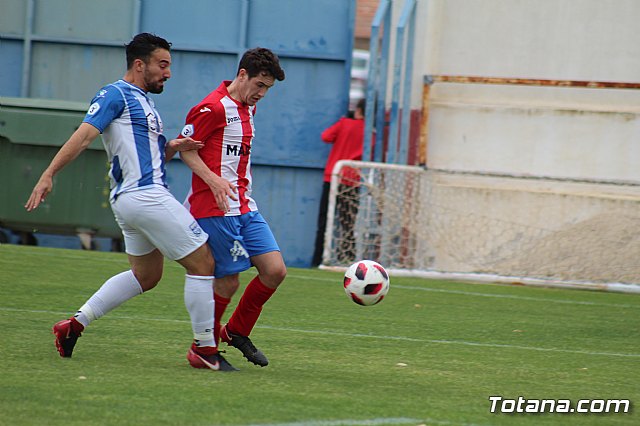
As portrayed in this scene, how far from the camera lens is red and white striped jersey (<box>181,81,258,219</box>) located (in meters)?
6.14

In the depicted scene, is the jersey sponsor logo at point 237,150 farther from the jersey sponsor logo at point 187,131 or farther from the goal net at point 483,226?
the goal net at point 483,226

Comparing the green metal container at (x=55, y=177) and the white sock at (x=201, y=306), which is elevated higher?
the green metal container at (x=55, y=177)

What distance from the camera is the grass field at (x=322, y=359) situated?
16.0ft

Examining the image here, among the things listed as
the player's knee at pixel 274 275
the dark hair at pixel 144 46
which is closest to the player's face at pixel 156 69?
the dark hair at pixel 144 46

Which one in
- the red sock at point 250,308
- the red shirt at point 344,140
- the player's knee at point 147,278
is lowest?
the red sock at point 250,308

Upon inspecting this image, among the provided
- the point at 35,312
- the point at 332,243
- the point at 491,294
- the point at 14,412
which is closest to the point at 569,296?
the point at 491,294

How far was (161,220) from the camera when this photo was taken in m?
5.76

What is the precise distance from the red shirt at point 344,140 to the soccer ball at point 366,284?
7.33 m

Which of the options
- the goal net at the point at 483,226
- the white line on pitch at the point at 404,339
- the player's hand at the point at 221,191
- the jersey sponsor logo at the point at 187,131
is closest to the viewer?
the player's hand at the point at 221,191

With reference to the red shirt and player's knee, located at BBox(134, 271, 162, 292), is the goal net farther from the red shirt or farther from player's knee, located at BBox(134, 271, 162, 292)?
player's knee, located at BBox(134, 271, 162, 292)

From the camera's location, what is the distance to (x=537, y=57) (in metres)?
14.4

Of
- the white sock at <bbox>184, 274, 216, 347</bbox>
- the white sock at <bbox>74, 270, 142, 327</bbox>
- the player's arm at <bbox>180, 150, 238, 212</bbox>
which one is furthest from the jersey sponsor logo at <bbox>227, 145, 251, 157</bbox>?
the white sock at <bbox>74, 270, 142, 327</bbox>

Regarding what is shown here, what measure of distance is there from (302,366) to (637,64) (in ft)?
30.8

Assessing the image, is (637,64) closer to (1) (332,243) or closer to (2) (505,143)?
(2) (505,143)
